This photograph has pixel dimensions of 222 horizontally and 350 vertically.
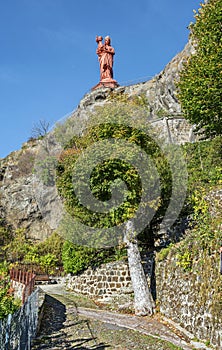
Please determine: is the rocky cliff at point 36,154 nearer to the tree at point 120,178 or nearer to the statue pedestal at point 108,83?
the statue pedestal at point 108,83

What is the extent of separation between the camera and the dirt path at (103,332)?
7.64 m

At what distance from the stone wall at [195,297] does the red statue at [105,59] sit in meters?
36.5

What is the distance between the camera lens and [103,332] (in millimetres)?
8750

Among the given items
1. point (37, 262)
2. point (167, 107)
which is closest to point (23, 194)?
point (37, 262)

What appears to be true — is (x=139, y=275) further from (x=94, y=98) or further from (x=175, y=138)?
A: (x=94, y=98)

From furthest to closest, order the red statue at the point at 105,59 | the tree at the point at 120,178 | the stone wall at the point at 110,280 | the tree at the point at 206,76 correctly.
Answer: the red statue at the point at 105,59
the tree at the point at 206,76
the stone wall at the point at 110,280
the tree at the point at 120,178

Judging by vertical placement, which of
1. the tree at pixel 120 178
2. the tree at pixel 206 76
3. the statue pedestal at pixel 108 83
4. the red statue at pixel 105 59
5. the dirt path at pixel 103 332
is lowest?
the dirt path at pixel 103 332

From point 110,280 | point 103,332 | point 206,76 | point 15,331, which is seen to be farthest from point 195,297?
point 206,76

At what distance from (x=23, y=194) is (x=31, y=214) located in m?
3.08

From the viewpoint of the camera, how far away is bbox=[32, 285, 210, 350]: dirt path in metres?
7.64

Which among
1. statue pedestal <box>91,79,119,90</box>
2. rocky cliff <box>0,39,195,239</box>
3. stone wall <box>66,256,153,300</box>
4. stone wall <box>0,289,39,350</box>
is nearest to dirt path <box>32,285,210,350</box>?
stone wall <box>0,289,39,350</box>

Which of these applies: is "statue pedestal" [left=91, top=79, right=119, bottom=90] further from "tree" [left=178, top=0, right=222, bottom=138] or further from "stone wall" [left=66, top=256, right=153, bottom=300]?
"stone wall" [left=66, top=256, right=153, bottom=300]

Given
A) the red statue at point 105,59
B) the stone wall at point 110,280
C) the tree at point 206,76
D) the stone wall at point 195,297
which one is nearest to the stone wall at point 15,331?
the stone wall at point 195,297

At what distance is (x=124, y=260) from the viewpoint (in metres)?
13.6
